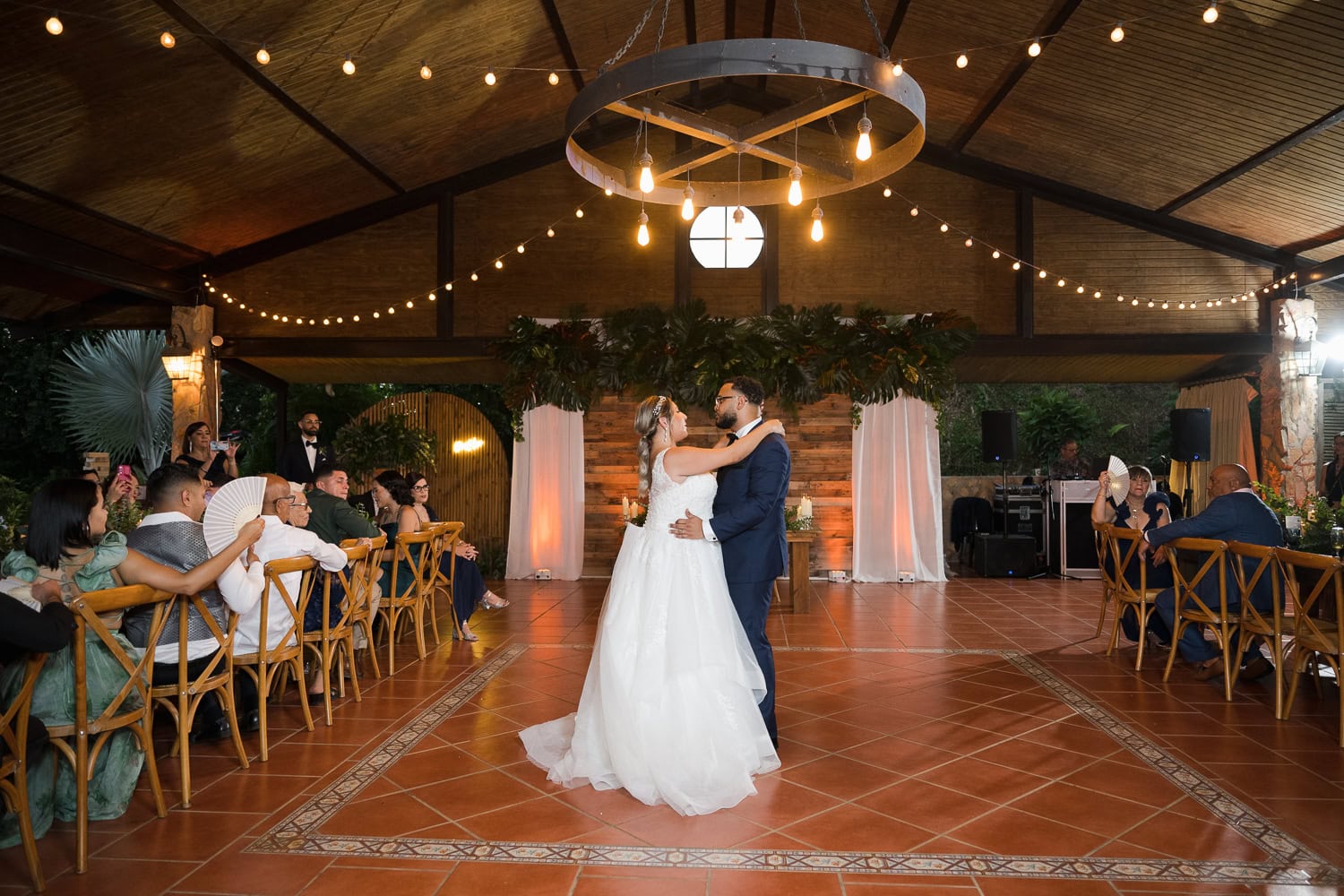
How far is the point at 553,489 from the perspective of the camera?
10062 mm

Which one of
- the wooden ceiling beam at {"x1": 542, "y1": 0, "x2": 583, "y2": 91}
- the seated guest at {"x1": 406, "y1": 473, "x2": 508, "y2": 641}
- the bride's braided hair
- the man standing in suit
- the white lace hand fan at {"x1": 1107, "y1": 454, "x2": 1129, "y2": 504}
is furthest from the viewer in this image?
the man standing in suit

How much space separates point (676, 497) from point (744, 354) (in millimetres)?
5940

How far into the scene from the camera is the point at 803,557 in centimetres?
805

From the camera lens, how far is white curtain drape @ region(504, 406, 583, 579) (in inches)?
396

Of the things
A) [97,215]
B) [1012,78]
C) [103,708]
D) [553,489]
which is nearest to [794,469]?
[553,489]

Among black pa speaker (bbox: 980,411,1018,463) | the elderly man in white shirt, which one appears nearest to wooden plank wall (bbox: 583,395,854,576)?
black pa speaker (bbox: 980,411,1018,463)

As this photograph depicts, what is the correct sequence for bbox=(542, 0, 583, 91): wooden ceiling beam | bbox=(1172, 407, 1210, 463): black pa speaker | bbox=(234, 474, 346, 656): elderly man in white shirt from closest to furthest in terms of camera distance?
bbox=(234, 474, 346, 656): elderly man in white shirt
bbox=(542, 0, 583, 91): wooden ceiling beam
bbox=(1172, 407, 1210, 463): black pa speaker

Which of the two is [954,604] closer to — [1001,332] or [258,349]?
[1001,332]

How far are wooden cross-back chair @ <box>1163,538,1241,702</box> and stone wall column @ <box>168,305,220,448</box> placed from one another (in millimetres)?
8756

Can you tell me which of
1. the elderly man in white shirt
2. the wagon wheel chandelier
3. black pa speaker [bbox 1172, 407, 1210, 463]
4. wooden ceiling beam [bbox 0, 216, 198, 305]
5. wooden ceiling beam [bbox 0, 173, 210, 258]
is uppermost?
wooden ceiling beam [bbox 0, 173, 210, 258]

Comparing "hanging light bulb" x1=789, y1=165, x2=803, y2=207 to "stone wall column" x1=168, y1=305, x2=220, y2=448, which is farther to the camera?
"stone wall column" x1=168, y1=305, x2=220, y2=448

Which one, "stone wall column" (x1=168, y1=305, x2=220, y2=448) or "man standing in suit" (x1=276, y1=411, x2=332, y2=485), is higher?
"stone wall column" (x1=168, y1=305, x2=220, y2=448)

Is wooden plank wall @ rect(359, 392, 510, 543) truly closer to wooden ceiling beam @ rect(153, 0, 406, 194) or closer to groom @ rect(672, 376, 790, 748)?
wooden ceiling beam @ rect(153, 0, 406, 194)

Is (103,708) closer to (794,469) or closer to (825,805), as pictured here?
(825,805)
